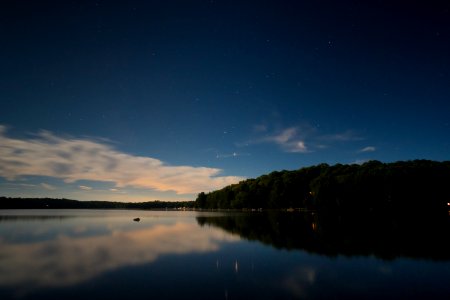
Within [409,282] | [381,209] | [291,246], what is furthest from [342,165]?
[409,282]

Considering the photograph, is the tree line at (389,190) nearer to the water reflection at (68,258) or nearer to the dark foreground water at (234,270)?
the dark foreground water at (234,270)

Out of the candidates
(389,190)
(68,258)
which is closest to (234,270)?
(68,258)

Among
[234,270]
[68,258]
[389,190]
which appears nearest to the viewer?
[234,270]

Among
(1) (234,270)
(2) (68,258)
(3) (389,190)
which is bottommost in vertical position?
(1) (234,270)

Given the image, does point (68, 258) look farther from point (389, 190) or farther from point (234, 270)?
point (389, 190)

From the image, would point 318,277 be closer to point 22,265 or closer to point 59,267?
point 59,267

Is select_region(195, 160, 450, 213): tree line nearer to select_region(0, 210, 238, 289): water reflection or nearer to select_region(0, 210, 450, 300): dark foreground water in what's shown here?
select_region(0, 210, 450, 300): dark foreground water

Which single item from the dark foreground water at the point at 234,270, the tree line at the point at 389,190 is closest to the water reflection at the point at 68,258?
the dark foreground water at the point at 234,270

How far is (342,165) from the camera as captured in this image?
15962cm

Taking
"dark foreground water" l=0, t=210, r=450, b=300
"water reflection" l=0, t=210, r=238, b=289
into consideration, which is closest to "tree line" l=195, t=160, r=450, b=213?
"dark foreground water" l=0, t=210, r=450, b=300

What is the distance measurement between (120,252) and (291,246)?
1620 cm

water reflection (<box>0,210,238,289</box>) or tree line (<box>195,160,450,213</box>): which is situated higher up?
tree line (<box>195,160,450,213</box>)

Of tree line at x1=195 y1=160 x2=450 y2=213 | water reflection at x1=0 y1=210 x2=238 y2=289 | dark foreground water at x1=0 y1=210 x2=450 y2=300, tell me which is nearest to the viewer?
dark foreground water at x1=0 y1=210 x2=450 y2=300

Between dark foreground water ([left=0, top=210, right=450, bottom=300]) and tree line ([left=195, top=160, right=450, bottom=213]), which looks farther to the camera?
tree line ([left=195, top=160, right=450, bottom=213])
